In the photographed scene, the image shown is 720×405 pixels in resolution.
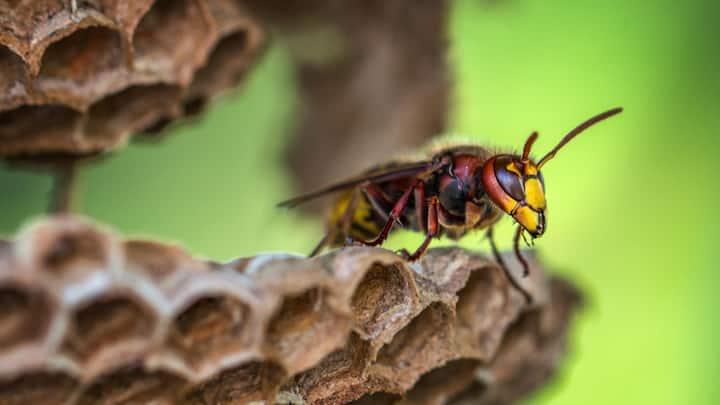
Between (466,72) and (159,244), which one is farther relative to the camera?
(466,72)

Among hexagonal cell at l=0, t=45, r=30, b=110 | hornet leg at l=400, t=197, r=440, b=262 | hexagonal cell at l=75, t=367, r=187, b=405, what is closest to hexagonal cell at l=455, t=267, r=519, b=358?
hornet leg at l=400, t=197, r=440, b=262

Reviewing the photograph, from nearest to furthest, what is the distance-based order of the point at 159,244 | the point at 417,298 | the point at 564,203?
the point at 159,244 < the point at 417,298 < the point at 564,203

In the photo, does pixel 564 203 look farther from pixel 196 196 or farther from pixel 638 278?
pixel 196 196

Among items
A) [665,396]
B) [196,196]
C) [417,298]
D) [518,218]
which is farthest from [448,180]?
[196,196]

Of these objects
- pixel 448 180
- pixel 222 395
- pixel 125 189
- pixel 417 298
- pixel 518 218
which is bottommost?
pixel 222 395

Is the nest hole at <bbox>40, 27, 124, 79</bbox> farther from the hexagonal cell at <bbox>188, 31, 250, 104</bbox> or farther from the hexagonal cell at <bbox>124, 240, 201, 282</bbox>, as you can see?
the hexagonal cell at <bbox>124, 240, 201, 282</bbox>

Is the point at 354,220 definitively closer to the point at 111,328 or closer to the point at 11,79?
the point at 11,79
